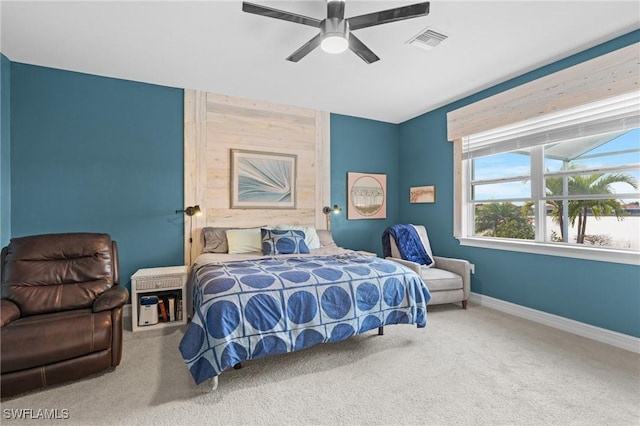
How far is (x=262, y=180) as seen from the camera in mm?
4234

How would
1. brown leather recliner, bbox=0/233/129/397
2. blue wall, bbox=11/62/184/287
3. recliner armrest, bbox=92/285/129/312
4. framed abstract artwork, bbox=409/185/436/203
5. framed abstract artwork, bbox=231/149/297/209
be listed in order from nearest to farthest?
brown leather recliner, bbox=0/233/129/397 < recliner armrest, bbox=92/285/129/312 < blue wall, bbox=11/62/184/287 < framed abstract artwork, bbox=231/149/297/209 < framed abstract artwork, bbox=409/185/436/203

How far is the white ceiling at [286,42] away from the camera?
229 centimetres

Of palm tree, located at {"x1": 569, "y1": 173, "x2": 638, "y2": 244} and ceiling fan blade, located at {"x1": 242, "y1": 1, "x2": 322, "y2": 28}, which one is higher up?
ceiling fan blade, located at {"x1": 242, "y1": 1, "x2": 322, "y2": 28}

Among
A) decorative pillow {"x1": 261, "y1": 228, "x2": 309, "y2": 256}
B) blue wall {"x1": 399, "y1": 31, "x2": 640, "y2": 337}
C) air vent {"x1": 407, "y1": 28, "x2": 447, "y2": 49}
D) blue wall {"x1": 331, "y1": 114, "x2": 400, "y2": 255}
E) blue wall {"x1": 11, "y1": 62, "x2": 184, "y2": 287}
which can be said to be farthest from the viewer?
blue wall {"x1": 331, "y1": 114, "x2": 400, "y2": 255}

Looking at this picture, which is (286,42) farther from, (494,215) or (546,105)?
(494,215)

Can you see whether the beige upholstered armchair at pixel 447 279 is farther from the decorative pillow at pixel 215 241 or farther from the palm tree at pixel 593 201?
the decorative pillow at pixel 215 241

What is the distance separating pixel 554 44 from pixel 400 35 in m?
1.47

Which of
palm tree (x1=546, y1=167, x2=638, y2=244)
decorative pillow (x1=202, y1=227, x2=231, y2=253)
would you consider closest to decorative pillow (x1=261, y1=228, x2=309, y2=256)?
decorative pillow (x1=202, y1=227, x2=231, y2=253)

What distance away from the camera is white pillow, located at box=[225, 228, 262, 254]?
365 centimetres

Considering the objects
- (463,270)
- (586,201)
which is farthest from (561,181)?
(463,270)

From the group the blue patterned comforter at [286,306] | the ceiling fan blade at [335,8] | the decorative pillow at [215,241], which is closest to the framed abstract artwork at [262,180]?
the decorative pillow at [215,241]

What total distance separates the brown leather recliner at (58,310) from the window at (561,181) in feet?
13.5

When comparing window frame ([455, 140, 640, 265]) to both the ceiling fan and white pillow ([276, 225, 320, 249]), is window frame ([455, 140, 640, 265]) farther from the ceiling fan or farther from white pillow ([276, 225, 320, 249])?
the ceiling fan

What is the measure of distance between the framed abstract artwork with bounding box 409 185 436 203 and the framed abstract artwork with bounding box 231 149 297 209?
6.60ft
